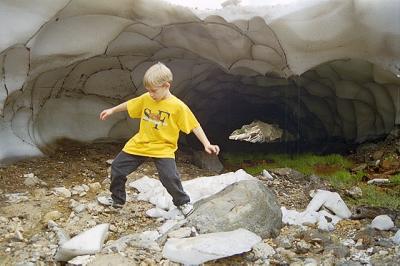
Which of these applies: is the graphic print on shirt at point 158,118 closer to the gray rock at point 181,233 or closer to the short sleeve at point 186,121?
the short sleeve at point 186,121

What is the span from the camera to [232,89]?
10062mm

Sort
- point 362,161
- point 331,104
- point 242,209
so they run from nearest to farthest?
point 242,209 → point 362,161 → point 331,104

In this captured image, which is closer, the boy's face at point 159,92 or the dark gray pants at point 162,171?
the boy's face at point 159,92

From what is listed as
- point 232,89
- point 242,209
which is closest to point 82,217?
point 242,209

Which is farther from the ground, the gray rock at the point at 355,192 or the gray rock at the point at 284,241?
the gray rock at the point at 284,241

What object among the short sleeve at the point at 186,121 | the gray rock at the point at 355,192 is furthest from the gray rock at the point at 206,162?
the short sleeve at the point at 186,121

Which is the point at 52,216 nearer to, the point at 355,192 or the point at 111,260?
the point at 111,260

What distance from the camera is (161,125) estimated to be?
374cm

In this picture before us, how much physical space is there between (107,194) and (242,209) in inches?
58.9

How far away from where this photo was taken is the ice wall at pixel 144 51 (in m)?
5.18

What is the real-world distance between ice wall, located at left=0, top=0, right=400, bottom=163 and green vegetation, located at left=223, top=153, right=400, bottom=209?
4.20ft

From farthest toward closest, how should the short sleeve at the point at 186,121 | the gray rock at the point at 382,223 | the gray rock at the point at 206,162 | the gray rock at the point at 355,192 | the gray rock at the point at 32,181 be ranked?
the gray rock at the point at 206,162
the gray rock at the point at 355,192
the gray rock at the point at 32,181
the gray rock at the point at 382,223
the short sleeve at the point at 186,121

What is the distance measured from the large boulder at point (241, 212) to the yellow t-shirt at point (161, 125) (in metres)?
0.53

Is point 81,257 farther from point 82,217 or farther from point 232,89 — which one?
point 232,89
